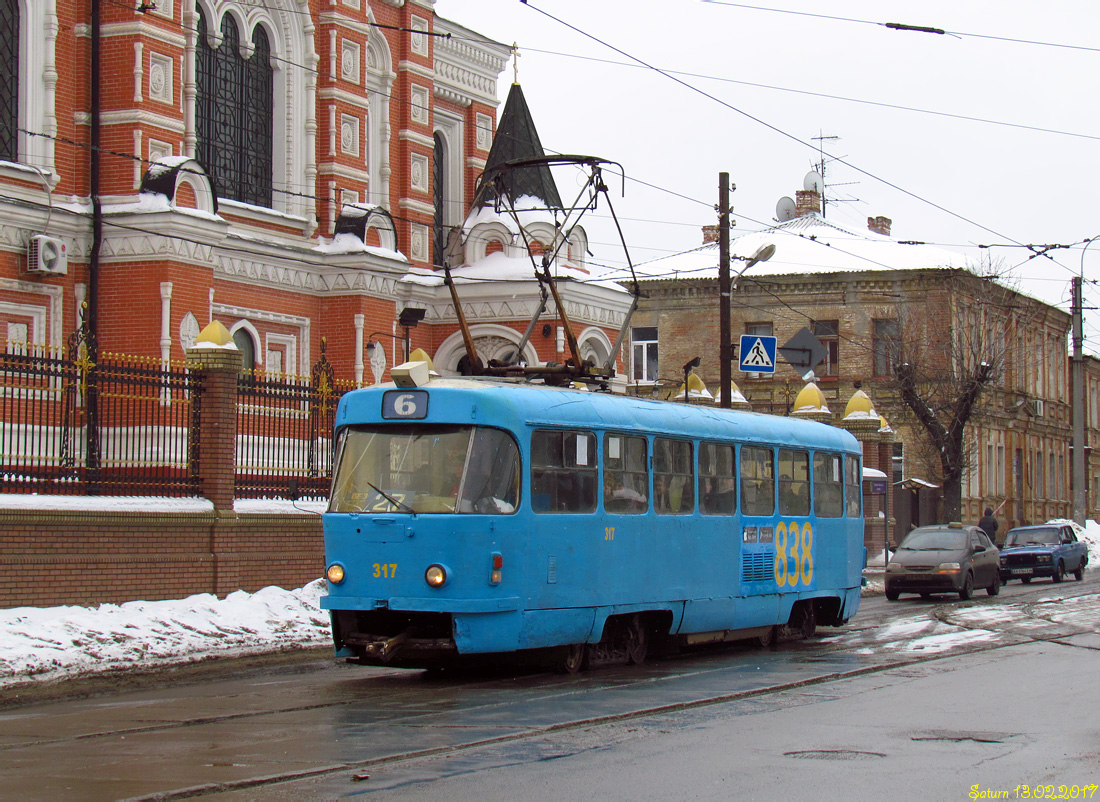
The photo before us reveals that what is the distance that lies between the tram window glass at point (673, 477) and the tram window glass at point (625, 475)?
0.22 m

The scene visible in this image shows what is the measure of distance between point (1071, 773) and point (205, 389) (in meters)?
13.1

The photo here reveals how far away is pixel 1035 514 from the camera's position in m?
62.8

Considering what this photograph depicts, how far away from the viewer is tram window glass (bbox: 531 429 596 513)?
44.7 ft

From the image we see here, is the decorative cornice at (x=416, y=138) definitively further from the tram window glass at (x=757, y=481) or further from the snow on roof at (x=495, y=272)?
the tram window glass at (x=757, y=481)

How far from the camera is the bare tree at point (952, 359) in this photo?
42.4 meters

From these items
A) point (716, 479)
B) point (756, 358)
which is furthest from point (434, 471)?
point (756, 358)

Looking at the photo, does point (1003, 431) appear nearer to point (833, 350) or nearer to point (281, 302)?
point (833, 350)

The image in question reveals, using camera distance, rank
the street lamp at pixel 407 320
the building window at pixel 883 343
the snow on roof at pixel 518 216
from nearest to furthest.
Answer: the street lamp at pixel 407 320 < the snow on roof at pixel 518 216 < the building window at pixel 883 343

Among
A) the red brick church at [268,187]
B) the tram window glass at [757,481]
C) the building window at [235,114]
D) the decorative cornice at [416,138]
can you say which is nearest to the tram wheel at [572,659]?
the tram window glass at [757,481]

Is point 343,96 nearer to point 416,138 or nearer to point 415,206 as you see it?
point 416,138

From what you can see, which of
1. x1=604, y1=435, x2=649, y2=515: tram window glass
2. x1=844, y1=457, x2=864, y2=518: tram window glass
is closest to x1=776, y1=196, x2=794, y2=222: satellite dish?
x1=844, y1=457, x2=864, y2=518: tram window glass

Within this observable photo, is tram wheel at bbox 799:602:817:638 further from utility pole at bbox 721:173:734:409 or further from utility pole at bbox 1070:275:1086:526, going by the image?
utility pole at bbox 1070:275:1086:526

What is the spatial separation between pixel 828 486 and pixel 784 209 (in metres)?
45.1

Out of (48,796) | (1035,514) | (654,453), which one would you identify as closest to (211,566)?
(654,453)
